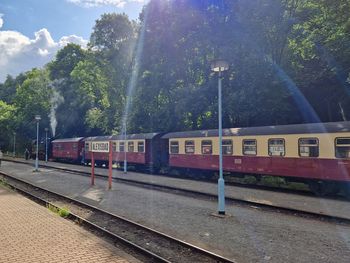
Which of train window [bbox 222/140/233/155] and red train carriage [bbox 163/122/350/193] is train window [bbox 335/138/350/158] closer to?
red train carriage [bbox 163/122/350/193]

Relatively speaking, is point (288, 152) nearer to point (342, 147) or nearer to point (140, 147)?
point (342, 147)

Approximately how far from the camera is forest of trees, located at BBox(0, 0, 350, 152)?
2275cm

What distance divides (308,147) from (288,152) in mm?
1031

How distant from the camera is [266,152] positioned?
16.5 meters

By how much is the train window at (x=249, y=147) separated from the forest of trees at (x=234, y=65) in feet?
21.9

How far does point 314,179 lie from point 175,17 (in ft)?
67.6

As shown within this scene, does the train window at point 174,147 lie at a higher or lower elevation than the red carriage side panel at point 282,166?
higher

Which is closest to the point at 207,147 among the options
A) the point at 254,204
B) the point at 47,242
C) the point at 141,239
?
the point at 254,204

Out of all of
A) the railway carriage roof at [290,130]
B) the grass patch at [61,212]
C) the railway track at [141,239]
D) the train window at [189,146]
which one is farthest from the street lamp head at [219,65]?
the train window at [189,146]

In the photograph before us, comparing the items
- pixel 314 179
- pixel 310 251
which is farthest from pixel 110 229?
pixel 314 179

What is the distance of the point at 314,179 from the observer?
1450 cm

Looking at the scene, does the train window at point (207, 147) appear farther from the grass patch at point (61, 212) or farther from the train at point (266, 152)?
the grass patch at point (61, 212)

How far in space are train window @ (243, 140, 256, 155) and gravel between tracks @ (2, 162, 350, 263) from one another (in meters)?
5.25

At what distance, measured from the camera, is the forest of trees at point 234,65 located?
22750 mm
